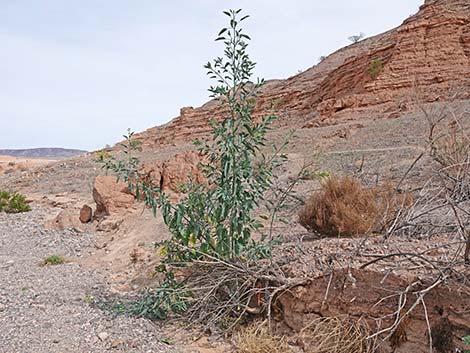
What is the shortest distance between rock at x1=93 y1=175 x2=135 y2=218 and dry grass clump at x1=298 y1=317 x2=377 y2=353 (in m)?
5.88

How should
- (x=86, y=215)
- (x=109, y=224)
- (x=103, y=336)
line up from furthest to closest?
(x=86, y=215)
(x=109, y=224)
(x=103, y=336)

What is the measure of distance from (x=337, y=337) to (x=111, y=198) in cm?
631

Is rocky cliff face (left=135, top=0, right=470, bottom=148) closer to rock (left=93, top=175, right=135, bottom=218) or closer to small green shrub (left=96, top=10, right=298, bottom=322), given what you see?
rock (left=93, top=175, right=135, bottom=218)

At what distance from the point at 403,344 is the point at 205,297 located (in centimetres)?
154

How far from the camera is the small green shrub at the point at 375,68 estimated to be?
1946cm

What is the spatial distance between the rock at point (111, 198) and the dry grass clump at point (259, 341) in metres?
5.52

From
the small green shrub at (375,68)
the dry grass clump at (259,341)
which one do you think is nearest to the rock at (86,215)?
the dry grass clump at (259,341)

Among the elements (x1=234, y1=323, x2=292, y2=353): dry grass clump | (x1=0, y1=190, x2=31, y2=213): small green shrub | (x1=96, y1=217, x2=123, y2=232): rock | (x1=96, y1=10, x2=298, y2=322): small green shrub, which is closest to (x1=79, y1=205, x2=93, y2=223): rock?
(x1=96, y1=217, x2=123, y2=232): rock

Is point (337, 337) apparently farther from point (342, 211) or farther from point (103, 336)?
point (103, 336)

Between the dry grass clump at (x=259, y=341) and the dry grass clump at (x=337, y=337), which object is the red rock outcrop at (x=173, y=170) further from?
the dry grass clump at (x=337, y=337)

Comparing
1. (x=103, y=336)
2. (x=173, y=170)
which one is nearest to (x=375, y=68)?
(x=173, y=170)

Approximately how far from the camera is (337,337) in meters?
3.36

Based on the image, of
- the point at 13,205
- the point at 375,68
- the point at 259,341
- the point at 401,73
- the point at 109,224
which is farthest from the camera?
the point at 375,68

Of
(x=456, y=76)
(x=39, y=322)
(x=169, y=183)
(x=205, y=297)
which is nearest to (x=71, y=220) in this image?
(x=169, y=183)
